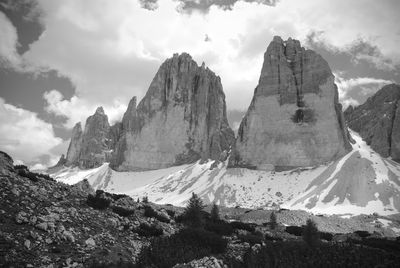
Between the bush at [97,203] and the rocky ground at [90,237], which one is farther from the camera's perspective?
the bush at [97,203]

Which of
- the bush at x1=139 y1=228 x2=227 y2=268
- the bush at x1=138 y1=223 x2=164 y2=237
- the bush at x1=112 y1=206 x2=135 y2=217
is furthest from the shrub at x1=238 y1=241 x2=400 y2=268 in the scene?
the bush at x1=112 y1=206 x2=135 y2=217

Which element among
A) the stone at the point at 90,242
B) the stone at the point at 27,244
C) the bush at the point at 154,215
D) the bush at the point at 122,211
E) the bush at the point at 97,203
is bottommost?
the stone at the point at 90,242

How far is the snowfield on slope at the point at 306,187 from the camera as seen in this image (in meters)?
98.7

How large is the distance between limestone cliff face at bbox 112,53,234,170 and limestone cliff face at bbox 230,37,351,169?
3441 centimetres

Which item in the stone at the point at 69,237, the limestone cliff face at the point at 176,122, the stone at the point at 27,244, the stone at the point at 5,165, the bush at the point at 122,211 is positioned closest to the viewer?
the stone at the point at 27,244

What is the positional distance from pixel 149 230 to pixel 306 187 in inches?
3881

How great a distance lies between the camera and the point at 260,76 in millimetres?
145875

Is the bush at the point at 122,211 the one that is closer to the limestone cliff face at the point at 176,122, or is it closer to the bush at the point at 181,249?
the bush at the point at 181,249

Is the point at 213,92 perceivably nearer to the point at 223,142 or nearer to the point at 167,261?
the point at 223,142

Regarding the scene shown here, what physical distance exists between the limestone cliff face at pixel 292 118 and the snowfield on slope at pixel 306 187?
5041mm

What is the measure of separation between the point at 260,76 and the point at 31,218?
135 meters

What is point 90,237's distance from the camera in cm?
1747

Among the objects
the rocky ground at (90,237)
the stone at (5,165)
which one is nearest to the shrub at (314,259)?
the rocky ground at (90,237)

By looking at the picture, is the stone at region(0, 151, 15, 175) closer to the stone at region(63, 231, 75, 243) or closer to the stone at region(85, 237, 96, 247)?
the stone at region(63, 231, 75, 243)
